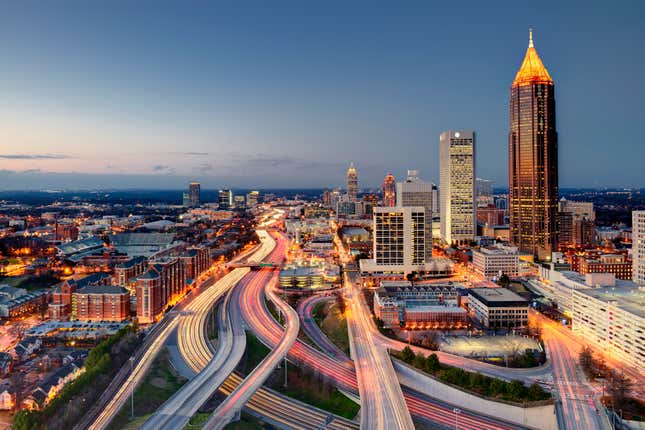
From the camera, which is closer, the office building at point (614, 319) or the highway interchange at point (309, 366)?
the highway interchange at point (309, 366)

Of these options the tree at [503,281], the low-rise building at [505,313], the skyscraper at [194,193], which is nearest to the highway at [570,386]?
the low-rise building at [505,313]

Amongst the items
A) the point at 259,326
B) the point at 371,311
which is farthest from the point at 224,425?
the point at 371,311

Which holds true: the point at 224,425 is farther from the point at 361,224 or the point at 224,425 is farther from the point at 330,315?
the point at 361,224

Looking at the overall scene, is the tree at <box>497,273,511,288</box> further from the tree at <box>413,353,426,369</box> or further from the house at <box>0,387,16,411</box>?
the house at <box>0,387,16,411</box>

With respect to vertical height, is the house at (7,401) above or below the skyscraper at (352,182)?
below

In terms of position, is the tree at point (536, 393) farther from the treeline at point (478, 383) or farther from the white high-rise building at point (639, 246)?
the white high-rise building at point (639, 246)

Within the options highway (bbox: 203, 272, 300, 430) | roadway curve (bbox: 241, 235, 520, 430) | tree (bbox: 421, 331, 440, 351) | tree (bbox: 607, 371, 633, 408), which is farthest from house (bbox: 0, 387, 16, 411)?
tree (bbox: 607, 371, 633, 408)
